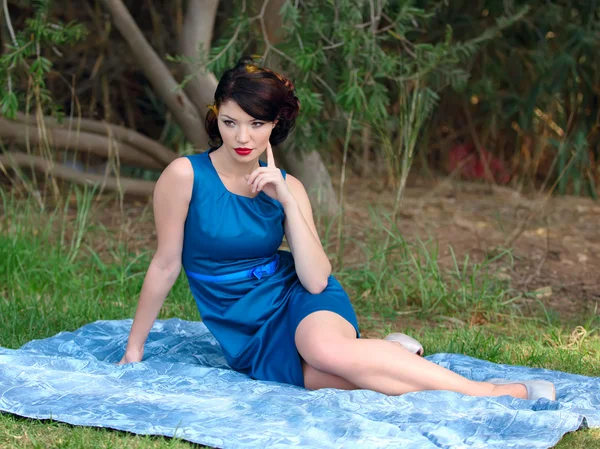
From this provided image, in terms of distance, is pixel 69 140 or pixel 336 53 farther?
pixel 69 140

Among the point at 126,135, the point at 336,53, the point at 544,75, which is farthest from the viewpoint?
the point at 544,75

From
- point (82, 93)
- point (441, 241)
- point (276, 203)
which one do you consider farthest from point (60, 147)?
point (276, 203)

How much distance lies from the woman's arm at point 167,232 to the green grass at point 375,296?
757 millimetres

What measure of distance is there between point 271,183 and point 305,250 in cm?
24

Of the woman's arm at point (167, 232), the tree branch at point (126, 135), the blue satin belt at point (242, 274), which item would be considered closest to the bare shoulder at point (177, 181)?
the woman's arm at point (167, 232)

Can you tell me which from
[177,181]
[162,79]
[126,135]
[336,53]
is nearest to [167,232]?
[177,181]

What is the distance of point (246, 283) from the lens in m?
3.01

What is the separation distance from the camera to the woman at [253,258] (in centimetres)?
282

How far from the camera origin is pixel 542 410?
264 cm

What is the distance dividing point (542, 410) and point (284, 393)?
763 millimetres

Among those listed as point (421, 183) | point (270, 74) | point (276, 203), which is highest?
point (270, 74)

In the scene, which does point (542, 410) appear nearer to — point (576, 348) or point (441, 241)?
point (576, 348)

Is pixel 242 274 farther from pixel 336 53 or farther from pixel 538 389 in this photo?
pixel 336 53

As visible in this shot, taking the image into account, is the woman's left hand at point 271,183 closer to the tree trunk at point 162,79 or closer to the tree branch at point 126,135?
the tree trunk at point 162,79
